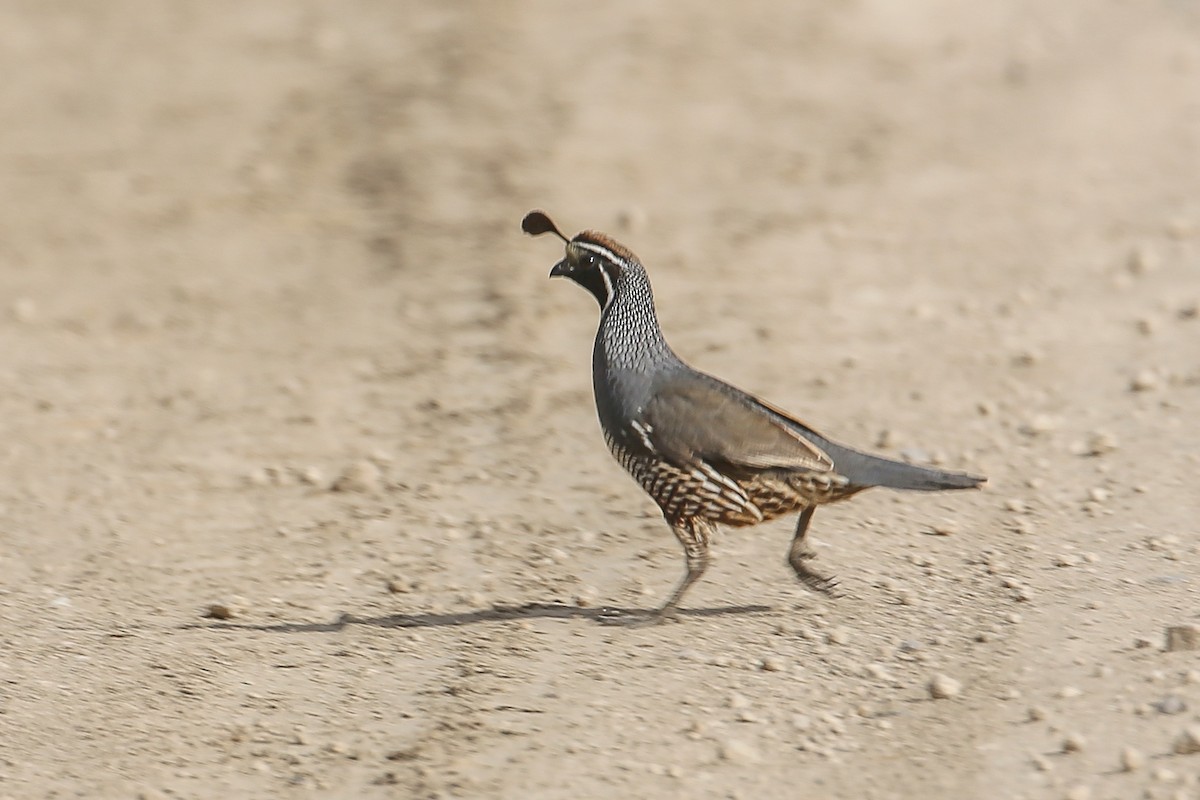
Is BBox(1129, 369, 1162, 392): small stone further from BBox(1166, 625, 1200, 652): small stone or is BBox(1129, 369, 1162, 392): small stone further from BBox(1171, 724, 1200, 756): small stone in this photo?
BBox(1171, 724, 1200, 756): small stone

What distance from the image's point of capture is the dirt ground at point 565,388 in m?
4.64

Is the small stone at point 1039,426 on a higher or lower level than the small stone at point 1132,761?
higher

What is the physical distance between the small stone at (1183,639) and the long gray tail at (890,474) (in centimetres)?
72

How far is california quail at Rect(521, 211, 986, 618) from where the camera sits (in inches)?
201

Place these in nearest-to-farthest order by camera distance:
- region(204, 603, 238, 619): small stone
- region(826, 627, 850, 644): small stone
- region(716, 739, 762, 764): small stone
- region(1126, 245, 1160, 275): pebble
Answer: region(716, 739, 762, 764): small stone, region(826, 627, 850, 644): small stone, region(204, 603, 238, 619): small stone, region(1126, 245, 1160, 275): pebble

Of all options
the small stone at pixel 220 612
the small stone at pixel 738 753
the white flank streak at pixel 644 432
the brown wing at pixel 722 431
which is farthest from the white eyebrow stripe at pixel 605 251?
the small stone at pixel 738 753

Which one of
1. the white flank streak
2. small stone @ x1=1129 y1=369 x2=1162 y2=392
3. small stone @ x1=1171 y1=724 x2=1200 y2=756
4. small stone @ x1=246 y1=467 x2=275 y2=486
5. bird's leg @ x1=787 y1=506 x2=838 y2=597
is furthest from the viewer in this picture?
small stone @ x1=1129 y1=369 x2=1162 y2=392

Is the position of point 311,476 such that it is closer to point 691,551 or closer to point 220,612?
point 220,612

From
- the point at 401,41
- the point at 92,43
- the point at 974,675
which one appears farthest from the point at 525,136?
the point at 974,675

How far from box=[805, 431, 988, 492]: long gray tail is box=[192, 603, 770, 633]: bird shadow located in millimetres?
618

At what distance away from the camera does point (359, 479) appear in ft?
22.3

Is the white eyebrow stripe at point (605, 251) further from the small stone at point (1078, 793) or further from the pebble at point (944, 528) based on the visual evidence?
the small stone at point (1078, 793)

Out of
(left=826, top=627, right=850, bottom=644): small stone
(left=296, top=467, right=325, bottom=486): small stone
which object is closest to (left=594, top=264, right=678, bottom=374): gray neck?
(left=826, top=627, right=850, bottom=644): small stone

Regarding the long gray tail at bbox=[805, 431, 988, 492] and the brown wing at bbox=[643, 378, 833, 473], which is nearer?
the long gray tail at bbox=[805, 431, 988, 492]
